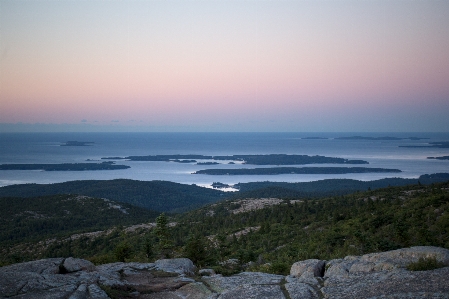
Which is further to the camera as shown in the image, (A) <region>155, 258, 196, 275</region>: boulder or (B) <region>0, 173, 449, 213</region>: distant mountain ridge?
(B) <region>0, 173, 449, 213</region>: distant mountain ridge

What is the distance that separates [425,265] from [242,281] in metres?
5.46

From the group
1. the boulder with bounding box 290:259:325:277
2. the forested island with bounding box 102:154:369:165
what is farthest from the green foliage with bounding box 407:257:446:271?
the forested island with bounding box 102:154:369:165

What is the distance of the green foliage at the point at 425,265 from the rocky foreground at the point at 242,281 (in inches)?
10.9

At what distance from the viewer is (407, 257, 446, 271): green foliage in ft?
31.8

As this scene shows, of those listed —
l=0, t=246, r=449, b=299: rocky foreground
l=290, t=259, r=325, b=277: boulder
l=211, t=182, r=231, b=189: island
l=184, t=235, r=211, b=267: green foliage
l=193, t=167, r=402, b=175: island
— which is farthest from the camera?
l=193, t=167, r=402, b=175: island

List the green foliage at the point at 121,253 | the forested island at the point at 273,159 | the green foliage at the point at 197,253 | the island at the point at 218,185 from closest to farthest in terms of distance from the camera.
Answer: the green foliage at the point at 197,253
the green foliage at the point at 121,253
the island at the point at 218,185
the forested island at the point at 273,159

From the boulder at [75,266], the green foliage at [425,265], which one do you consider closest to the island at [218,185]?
the boulder at [75,266]

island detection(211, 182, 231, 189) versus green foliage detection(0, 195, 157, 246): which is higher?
green foliage detection(0, 195, 157, 246)

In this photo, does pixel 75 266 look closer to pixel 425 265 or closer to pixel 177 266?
pixel 177 266

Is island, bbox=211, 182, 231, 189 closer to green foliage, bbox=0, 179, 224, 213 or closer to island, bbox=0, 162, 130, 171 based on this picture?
green foliage, bbox=0, 179, 224, 213

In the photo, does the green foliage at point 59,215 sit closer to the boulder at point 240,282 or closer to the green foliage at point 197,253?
the green foliage at point 197,253

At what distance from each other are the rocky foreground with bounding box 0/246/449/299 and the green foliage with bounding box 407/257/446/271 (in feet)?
0.91

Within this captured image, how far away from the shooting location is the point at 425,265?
9703 millimetres

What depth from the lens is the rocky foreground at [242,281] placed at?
880 centimetres
